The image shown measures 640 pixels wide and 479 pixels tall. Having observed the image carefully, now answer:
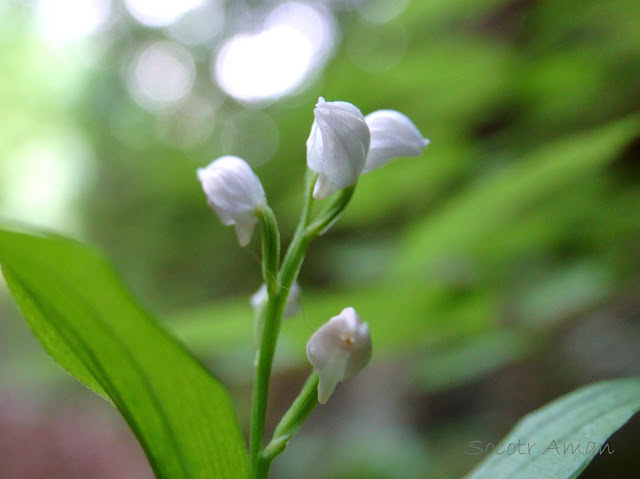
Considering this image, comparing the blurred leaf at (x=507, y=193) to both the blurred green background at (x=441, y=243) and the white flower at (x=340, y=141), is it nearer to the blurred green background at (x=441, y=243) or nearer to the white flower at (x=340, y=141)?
the blurred green background at (x=441, y=243)

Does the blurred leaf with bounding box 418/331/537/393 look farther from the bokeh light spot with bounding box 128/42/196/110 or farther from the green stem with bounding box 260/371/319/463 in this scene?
the bokeh light spot with bounding box 128/42/196/110

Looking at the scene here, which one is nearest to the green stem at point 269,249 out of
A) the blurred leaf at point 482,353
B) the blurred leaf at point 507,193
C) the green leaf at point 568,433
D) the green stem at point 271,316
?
the green stem at point 271,316

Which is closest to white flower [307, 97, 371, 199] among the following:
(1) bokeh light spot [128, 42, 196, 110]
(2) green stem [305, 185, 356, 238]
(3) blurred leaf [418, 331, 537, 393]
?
(2) green stem [305, 185, 356, 238]

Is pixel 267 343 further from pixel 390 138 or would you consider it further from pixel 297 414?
pixel 390 138

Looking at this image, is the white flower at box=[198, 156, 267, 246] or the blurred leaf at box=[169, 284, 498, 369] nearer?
the white flower at box=[198, 156, 267, 246]

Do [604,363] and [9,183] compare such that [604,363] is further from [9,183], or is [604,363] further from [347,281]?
[9,183]

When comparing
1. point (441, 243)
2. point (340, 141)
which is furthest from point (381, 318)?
point (340, 141)
